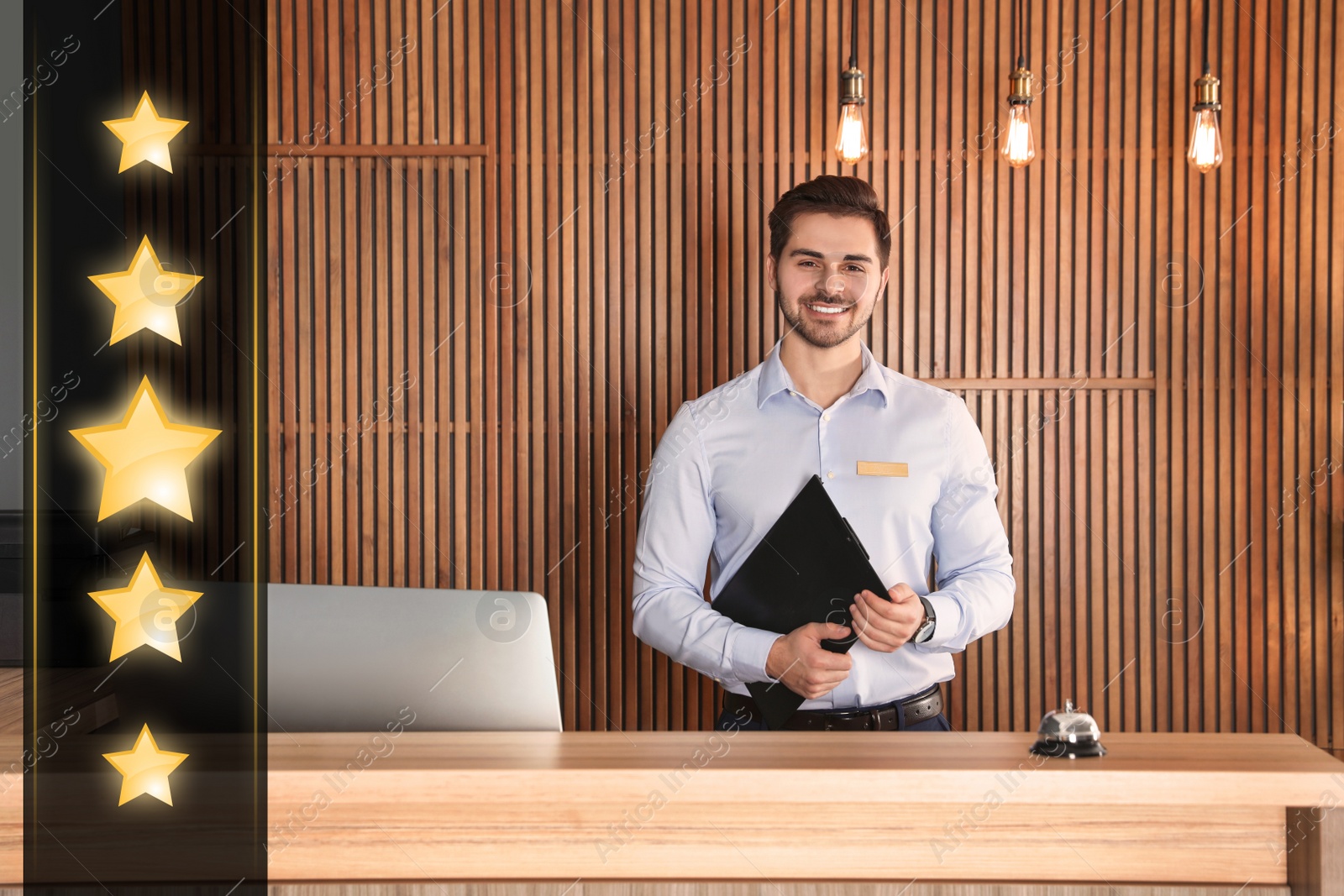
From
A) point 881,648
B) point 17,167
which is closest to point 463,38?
point 17,167

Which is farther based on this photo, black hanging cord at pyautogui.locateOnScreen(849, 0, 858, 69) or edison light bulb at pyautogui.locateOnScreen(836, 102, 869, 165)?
black hanging cord at pyautogui.locateOnScreen(849, 0, 858, 69)

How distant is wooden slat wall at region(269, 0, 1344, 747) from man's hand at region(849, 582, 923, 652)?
1689mm

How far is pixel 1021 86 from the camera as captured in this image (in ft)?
10.8

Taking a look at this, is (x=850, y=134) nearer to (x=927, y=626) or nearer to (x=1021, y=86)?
(x=1021, y=86)

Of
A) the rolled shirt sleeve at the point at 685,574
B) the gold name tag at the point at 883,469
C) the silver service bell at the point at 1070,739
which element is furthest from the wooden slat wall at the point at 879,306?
the silver service bell at the point at 1070,739

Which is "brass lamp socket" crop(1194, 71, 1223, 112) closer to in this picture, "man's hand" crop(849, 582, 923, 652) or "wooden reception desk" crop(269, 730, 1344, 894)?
"man's hand" crop(849, 582, 923, 652)

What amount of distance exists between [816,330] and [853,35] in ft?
4.68

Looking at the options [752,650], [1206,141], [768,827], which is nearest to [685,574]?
[752,650]

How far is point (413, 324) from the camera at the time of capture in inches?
149

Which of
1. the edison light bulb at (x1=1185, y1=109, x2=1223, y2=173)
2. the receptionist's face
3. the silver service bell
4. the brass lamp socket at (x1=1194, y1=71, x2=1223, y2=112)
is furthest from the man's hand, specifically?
the brass lamp socket at (x1=1194, y1=71, x2=1223, y2=112)

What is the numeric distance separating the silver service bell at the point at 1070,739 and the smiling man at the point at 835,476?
0.92m

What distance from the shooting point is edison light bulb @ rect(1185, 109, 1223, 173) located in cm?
332

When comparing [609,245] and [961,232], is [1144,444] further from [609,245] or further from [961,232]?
[609,245]

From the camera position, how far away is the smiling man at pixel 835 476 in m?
2.55
